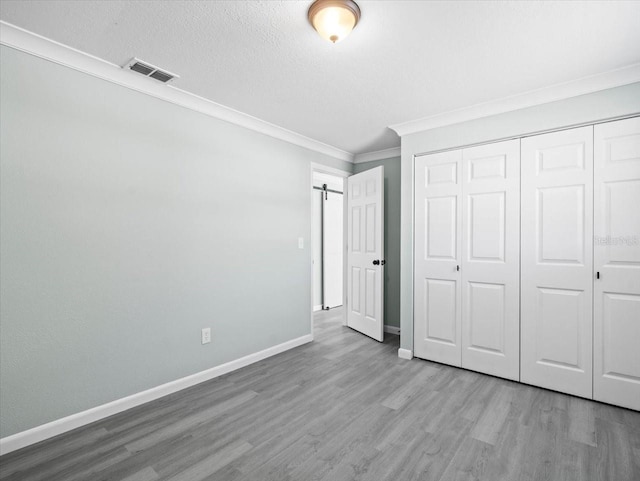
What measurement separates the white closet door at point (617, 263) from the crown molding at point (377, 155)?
2201 millimetres

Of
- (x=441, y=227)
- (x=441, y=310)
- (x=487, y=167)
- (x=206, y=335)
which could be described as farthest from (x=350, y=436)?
(x=487, y=167)

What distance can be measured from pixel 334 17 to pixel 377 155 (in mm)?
2929

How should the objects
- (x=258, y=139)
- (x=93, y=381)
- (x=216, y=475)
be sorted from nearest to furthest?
1. (x=216, y=475)
2. (x=93, y=381)
3. (x=258, y=139)

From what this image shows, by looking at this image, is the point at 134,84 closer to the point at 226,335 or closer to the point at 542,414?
the point at 226,335

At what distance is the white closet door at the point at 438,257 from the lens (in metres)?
3.19

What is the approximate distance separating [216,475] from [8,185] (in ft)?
6.75

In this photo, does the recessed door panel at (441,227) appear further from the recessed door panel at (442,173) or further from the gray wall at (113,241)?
the gray wall at (113,241)

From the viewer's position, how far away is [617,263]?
8.00 ft

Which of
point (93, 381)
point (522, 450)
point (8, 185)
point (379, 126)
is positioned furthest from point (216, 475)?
point (379, 126)

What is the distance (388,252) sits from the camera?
4508 millimetres

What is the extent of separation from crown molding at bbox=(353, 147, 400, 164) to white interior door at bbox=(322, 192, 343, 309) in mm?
1164

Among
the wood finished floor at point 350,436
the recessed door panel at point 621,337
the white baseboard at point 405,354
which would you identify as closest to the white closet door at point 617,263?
the recessed door panel at point 621,337

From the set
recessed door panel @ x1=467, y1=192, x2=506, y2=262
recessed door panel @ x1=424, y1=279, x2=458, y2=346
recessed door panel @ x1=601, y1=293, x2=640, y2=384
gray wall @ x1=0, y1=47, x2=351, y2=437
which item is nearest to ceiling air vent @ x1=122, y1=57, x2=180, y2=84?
gray wall @ x1=0, y1=47, x2=351, y2=437

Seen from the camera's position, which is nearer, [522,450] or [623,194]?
[522,450]
